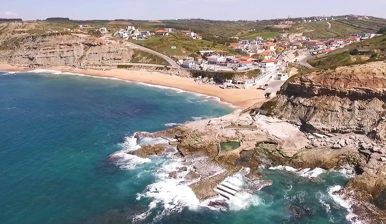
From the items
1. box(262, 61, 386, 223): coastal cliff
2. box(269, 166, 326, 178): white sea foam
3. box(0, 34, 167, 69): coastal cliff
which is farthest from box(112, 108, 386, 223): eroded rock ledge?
box(0, 34, 167, 69): coastal cliff

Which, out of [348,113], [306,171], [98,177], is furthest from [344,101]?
[98,177]

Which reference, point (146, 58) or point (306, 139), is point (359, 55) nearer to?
point (306, 139)

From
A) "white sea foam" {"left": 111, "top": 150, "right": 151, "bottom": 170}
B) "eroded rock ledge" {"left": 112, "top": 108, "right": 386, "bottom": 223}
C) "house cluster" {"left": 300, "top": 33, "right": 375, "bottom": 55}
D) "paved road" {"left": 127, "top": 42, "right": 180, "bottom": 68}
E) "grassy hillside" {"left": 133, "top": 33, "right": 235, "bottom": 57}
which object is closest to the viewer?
"eroded rock ledge" {"left": 112, "top": 108, "right": 386, "bottom": 223}

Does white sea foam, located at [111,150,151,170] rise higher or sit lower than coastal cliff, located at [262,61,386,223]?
lower

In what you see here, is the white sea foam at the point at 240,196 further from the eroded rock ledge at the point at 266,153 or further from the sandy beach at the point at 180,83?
the sandy beach at the point at 180,83

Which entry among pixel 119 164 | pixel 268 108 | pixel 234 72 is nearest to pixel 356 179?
pixel 268 108

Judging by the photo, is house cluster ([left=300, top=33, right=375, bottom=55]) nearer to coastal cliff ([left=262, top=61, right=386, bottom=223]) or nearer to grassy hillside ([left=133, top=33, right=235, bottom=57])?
grassy hillside ([left=133, top=33, right=235, bottom=57])
